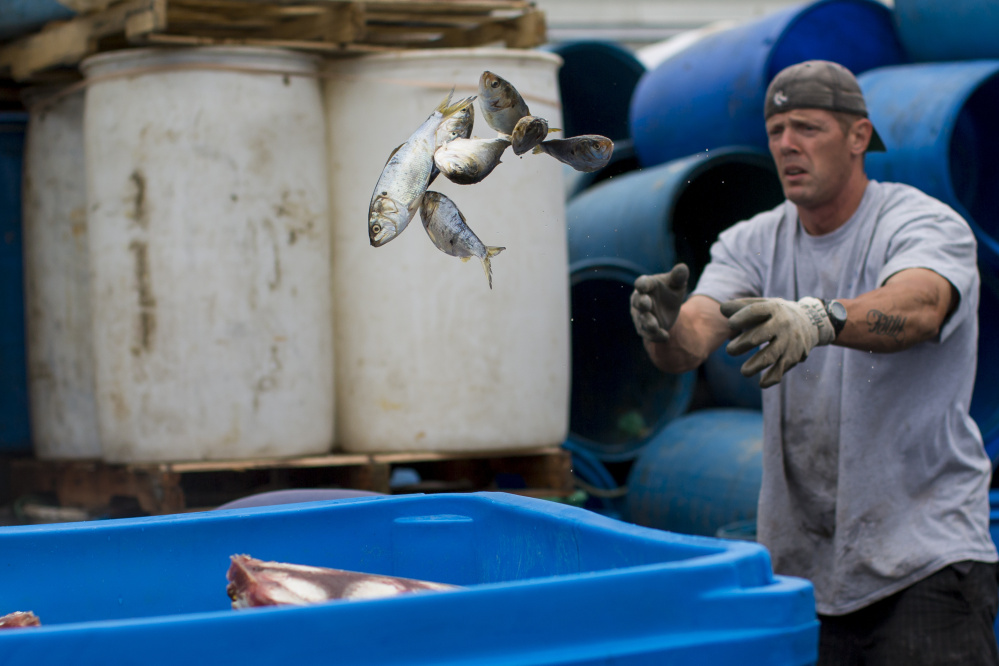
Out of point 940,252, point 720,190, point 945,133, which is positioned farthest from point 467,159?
point 720,190

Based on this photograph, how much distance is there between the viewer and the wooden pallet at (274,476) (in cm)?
337

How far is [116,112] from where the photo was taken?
3391 millimetres

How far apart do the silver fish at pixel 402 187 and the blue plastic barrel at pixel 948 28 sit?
9.53ft

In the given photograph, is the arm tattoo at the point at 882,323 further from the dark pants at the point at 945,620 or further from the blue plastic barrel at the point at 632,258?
Result: the blue plastic barrel at the point at 632,258

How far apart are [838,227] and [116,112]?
85.6 inches

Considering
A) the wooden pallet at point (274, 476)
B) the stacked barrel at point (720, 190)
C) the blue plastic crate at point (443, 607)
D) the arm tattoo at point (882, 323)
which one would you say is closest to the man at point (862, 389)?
the arm tattoo at point (882, 323)

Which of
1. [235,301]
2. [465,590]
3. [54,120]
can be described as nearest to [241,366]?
[235,301]

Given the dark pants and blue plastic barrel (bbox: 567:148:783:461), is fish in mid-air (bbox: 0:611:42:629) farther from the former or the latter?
blue plastic barrel (bbox: 567:148:783:461)

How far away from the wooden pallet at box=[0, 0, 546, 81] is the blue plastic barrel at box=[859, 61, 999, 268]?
3.95 feet

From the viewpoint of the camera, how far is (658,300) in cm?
236

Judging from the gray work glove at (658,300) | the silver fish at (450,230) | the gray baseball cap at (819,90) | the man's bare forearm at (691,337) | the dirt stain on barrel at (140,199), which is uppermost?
the gray baseball cap at (819,90)

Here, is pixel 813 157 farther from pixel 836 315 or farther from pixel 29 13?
pixel 29 13

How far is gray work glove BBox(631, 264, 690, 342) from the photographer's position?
7.60 ft

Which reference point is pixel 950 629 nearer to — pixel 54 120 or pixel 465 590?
pixel 465 590
